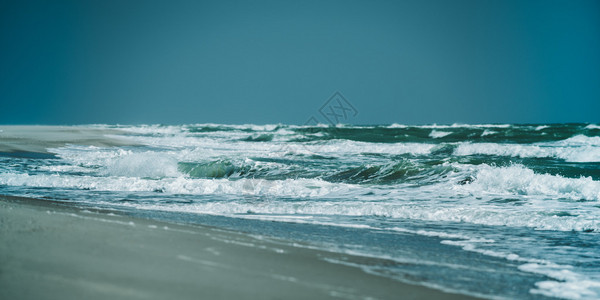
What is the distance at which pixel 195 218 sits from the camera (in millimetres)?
6387

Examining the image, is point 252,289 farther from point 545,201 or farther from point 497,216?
point 545,201

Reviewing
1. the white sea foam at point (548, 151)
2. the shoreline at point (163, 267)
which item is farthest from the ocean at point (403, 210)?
the white sea foam at point (548, 151)

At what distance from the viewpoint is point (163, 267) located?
3.45 meters

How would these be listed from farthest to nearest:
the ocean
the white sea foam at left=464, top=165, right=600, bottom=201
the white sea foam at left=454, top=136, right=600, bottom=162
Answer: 1. the white sea foam at left=454, top=136, right=600, bottom=162
2. the white sea foam at left=464, top=165, right=600, bottom=201
3. the ocean

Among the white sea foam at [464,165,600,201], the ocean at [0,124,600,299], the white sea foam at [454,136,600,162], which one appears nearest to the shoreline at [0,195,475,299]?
the ocean at [0,124,600,299]

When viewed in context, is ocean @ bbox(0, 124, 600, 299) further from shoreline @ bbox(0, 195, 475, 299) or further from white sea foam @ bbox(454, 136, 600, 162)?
white sea foam @ bbox(454, 136, 600, 162)

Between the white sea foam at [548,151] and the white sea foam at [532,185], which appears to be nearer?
the white sea foam at [532,185]

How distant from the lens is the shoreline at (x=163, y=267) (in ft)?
9.60

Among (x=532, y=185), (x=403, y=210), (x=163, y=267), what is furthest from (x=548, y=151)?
(x=163, y=267)

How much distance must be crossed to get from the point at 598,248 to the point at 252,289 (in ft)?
12.9

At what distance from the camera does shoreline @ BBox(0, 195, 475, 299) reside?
293 centimetres

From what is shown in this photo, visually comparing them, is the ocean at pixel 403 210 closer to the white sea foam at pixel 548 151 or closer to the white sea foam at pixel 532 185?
the white sea foam at pixel 532 185

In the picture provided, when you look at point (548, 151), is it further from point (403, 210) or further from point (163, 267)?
point (163, 267)

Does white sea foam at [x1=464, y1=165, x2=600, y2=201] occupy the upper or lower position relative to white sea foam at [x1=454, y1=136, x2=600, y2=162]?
lower
